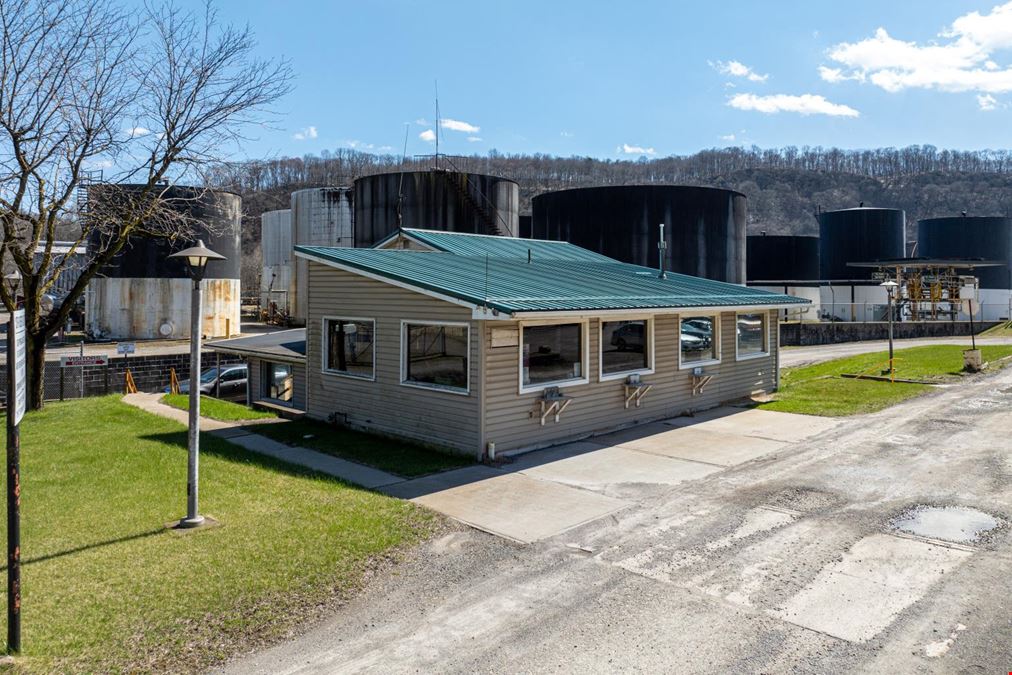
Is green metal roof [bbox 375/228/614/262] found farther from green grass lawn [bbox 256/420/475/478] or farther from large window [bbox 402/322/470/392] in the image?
green grass lawn [bbox 256/420/475/478]

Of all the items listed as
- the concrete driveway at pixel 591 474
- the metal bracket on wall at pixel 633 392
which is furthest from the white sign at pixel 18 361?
the metal bracket on wall at pixel 633 392

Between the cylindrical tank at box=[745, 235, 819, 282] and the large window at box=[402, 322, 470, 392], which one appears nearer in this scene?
the large window at box=[402, 322, 470, 392]

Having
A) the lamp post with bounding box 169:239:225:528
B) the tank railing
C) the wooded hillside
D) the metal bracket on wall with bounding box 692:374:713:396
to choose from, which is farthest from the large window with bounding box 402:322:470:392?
the wooded hillside

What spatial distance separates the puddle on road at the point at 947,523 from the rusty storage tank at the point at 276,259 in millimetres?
52655

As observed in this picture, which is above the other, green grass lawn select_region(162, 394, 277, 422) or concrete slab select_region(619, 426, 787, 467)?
green grass lawn select_region(162, 394, 277, 422)

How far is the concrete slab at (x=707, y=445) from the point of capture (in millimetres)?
11789

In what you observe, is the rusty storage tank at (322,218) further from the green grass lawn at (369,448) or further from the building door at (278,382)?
the green grass lawn at (369,448)

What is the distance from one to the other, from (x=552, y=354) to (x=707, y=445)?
330 cm

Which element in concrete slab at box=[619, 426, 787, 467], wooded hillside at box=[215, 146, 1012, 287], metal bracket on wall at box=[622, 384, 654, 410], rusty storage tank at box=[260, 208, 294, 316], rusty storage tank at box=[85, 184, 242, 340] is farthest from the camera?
wooded hillside at box=[215, 146, 1012, 287]

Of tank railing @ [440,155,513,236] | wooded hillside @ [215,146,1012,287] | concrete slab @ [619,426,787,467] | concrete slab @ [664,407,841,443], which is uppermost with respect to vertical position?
wooded hillside @ [215,146,1012,287]

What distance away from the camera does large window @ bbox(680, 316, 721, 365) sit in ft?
52.9

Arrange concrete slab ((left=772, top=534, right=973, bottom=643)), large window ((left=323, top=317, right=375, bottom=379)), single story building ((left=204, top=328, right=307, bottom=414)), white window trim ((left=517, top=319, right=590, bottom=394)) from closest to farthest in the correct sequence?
concrete slab ((left=772, top=534, right=973, bottom=643)) < white window trim ((left=517, top=319, right=590, bottom=394)) < large window ((left=323, top=317, right=375, bottom=379)) < single story building ((left=204, top=328, right=307, bottom=414))

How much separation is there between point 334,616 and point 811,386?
17139 mm

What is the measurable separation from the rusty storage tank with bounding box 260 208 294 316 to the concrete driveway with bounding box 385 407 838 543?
4747 cm
